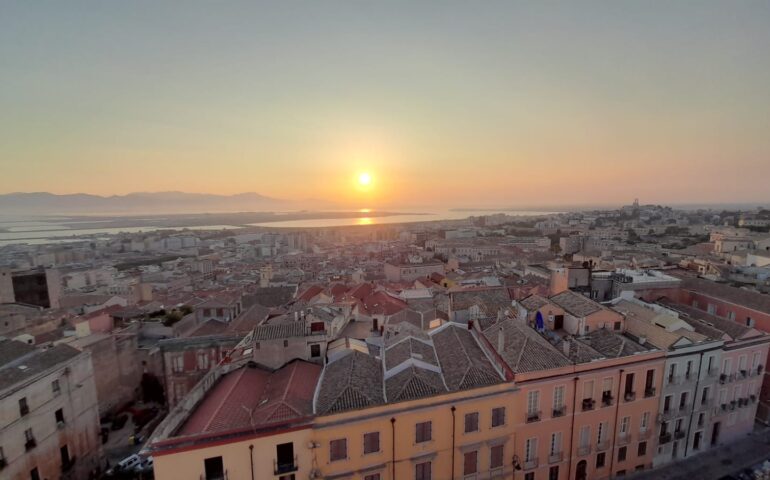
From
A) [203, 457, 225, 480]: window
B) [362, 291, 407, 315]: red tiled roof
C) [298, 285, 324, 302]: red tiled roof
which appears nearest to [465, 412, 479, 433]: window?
[203, 457, 225, 480]: window

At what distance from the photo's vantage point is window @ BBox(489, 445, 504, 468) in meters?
16.2

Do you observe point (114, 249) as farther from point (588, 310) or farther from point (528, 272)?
point (588, 310)

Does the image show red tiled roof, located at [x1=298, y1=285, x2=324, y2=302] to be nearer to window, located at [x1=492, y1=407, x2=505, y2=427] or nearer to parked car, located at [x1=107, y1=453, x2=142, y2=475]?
parked car, located at [x1=107, y1=453, x2=142, y2=475]

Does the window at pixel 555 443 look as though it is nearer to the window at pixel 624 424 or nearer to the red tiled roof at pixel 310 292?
the window at pixel 624 424

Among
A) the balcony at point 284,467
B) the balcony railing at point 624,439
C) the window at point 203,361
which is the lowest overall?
the balcony railing at point 624,439

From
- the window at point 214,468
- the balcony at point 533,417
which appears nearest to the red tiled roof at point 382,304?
Result: the balcony at point 533,417

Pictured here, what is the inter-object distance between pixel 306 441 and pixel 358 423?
210 centimetres

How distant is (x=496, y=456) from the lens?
1630 cm

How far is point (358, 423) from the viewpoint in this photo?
14195 millimetres

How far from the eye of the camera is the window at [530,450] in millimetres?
16844

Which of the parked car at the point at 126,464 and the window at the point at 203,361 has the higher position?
the window at the point at 203,361

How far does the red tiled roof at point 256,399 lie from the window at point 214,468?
1.09m

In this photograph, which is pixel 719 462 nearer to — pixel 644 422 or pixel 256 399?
pixel 644 422

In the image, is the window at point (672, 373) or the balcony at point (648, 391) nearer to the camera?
the balcony at point (648, 391)
